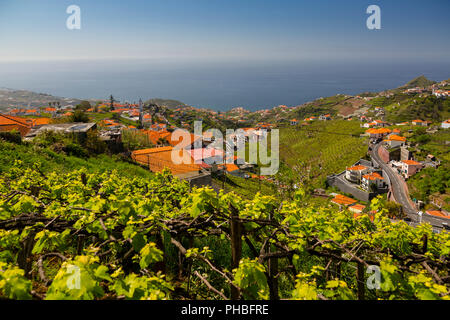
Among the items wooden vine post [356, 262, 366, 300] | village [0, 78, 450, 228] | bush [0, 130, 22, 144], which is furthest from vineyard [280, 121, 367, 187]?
wooden vine post [356, 262, 366, 300]

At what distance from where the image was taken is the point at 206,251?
2.09 meters

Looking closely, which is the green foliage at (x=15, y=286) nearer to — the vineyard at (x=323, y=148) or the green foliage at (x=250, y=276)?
the green foliage at (x=250, y=276)

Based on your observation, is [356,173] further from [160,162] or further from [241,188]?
[160,162]

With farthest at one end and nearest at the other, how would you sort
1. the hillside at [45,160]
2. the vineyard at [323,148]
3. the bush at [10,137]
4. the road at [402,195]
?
the vineyard at [323,148], the road at [402,195], the bush at [10,137], the hillside at [45,160]

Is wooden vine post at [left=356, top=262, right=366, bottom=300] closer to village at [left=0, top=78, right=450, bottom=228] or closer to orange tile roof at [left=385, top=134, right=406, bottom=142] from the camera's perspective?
village at [left=0, top=78, right=450, bottom=228]

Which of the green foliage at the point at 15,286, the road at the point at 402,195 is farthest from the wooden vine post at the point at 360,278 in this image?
the road at the point at 402,195

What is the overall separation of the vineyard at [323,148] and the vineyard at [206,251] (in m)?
38.5

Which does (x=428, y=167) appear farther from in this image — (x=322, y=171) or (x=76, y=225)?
(x=76, y=225)

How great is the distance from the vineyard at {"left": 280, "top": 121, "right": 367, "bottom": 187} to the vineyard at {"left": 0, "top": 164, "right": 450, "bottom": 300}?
126 feet

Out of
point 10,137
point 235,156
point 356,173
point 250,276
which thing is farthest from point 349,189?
point 250,276

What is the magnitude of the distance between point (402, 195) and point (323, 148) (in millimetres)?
21330

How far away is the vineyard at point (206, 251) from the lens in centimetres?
155

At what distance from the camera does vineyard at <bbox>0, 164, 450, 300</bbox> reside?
1.55 m
